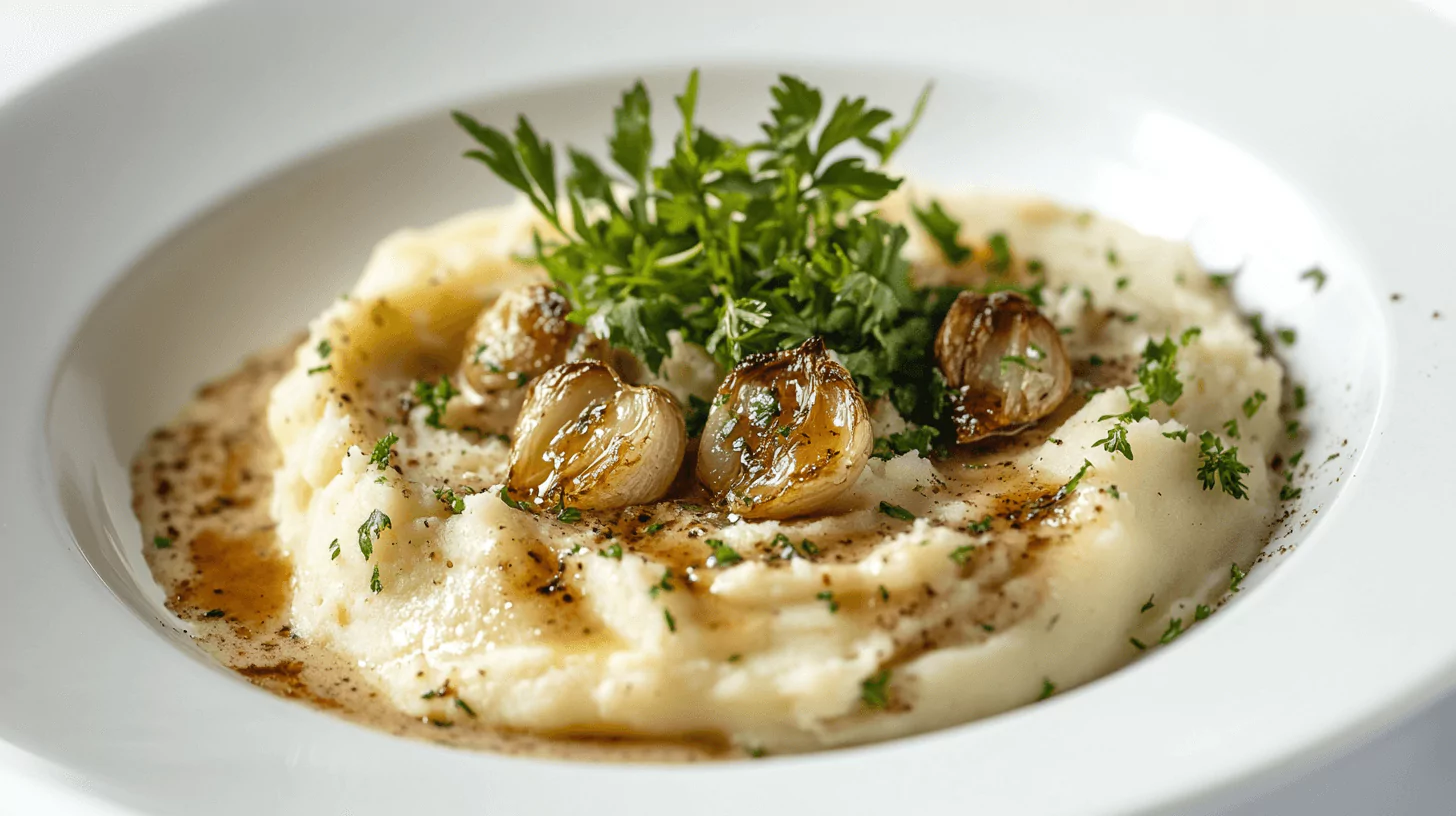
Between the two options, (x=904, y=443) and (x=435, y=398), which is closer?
(x=904, y=443)

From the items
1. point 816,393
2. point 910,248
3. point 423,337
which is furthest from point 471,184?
point 816,393

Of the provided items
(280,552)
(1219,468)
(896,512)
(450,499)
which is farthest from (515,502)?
(1219,468)

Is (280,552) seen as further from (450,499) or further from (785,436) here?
(785,436)

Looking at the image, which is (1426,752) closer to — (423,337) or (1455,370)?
(1455,370)

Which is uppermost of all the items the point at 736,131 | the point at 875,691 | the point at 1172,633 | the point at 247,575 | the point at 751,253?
the point at 736,131

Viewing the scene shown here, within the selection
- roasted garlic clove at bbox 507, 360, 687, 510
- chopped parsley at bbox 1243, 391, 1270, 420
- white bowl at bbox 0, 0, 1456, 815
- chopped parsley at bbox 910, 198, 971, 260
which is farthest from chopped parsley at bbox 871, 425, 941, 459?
chopped parsley at bbox 910, 198, 971, 260

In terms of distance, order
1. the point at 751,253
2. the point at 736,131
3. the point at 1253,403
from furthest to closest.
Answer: the point at 736,131 < the point at 751,253 < the point at 1253,403

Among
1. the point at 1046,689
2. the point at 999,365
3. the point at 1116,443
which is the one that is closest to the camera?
the point at 1046,689

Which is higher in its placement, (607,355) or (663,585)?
(607,355)
